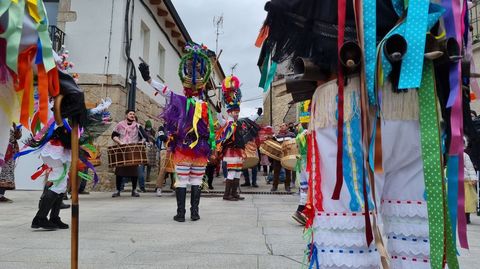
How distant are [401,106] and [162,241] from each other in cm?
263

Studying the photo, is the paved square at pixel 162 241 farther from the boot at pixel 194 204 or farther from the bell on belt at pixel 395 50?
the bell on belt at pixel 395 50

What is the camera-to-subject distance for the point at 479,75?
1909 mm

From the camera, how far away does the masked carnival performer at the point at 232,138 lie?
7.72 meters

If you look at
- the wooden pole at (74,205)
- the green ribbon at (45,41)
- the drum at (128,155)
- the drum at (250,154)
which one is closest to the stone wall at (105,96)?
the drum at (128,155)

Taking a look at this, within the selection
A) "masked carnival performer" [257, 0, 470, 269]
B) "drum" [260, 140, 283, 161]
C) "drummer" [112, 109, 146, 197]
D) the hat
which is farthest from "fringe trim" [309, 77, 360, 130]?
"drum" [260, 140, 283, 161]

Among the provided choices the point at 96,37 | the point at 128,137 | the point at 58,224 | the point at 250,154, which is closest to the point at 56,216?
the point at 58,224

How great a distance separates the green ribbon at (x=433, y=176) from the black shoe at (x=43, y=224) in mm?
3952

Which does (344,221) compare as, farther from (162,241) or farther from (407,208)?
(162,241)

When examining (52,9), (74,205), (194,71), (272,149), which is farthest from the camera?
(52,9)

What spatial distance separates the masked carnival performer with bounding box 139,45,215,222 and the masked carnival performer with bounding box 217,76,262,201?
2.33 m

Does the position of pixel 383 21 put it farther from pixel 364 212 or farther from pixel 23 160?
pixel 23 160

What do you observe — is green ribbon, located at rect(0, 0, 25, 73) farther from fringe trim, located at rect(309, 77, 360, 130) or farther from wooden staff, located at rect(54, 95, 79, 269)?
fringe trim, located at rect(309, 77, 360, 130)

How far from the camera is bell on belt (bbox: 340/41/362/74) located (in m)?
1.66

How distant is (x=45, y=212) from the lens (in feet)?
14.4
